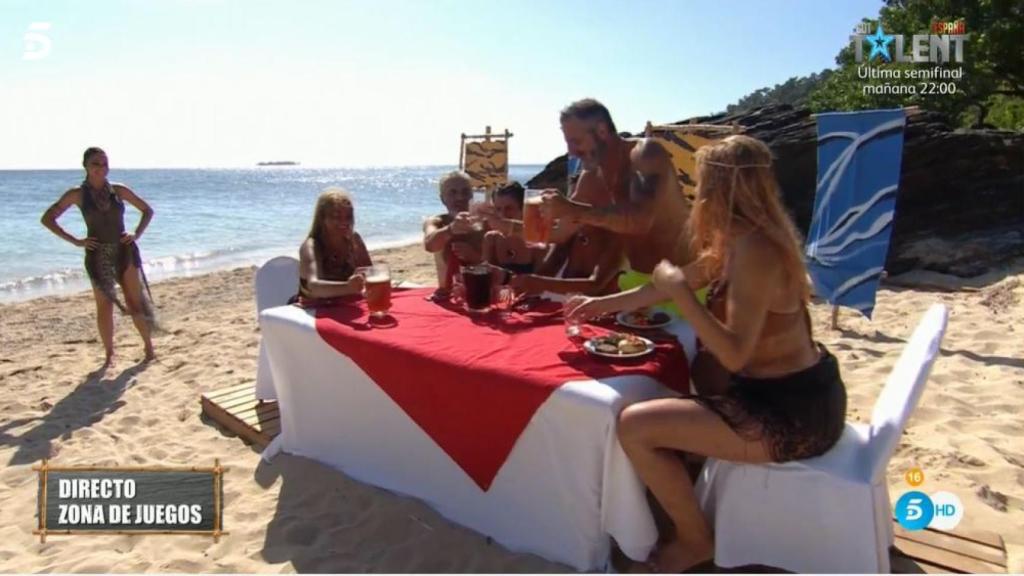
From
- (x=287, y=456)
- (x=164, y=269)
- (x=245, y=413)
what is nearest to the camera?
(x=287, y=456)

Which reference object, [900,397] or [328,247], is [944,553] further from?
[328,247]

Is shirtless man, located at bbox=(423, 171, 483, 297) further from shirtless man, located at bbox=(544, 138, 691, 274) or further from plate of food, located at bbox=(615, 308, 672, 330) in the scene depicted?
plate of food, located at bbox=(615, 308, 672, 330)

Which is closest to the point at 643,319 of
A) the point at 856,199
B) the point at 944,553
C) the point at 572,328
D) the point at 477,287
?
the point at 572,328

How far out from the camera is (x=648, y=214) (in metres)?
2.78

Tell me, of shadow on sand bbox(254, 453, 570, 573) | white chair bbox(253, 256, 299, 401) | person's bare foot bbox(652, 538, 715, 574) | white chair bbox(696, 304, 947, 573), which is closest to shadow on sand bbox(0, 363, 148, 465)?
white chair bbox(253, 256, 299, 401)

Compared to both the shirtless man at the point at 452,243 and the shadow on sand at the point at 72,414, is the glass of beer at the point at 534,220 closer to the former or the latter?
the shirtless man at the point at 452,243

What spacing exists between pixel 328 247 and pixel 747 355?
2.21 meters

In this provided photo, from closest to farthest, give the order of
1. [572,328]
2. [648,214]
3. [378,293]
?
[572,328] < [378,293] < [648,214]

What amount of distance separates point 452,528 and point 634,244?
1.39 m

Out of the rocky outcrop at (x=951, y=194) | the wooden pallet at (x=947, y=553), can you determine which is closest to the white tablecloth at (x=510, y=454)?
the wooden pallet at (x=947, y=553)

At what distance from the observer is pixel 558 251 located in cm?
333

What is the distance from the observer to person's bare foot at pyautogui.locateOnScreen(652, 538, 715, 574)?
1993mm

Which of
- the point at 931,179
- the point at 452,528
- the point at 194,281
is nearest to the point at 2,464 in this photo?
the point at 452,528

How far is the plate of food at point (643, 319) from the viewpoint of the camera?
2.47 metres
